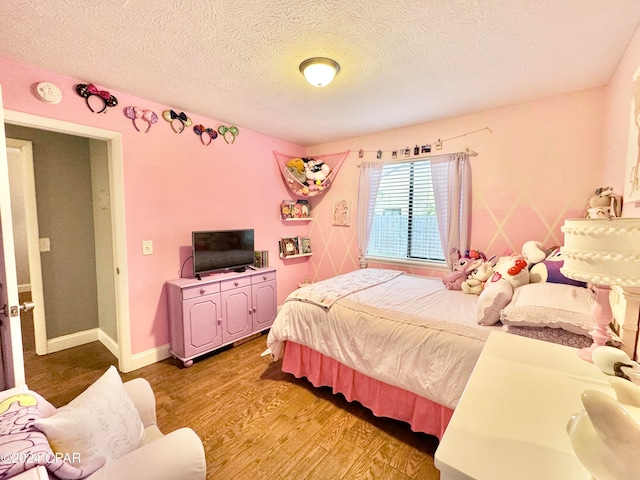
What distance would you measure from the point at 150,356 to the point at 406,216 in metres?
3.18

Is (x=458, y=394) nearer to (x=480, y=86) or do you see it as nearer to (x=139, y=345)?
(x=480, y=86)

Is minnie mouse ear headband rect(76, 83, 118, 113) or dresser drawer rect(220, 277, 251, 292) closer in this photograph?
minnie mouse ear headband rect(76, 83, 118, 113)

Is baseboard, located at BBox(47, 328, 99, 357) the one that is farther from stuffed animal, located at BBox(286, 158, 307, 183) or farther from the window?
the window

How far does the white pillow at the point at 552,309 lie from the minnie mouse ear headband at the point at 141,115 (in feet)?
10.6

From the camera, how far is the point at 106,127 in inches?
92.8

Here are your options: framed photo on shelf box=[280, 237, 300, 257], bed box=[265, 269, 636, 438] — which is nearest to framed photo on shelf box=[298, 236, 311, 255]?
framed photo on shelf box=[280, 237, 300, 257]

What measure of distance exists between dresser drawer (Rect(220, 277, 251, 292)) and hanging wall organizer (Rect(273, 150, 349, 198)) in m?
1.50

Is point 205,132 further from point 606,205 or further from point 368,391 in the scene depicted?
point 606,205

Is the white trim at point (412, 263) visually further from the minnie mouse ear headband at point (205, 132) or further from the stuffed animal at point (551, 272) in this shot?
the minnie mouse ear headband at point (205, 132)

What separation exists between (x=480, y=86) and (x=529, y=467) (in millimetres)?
2561

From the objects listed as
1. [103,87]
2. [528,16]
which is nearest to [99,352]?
[103,87]

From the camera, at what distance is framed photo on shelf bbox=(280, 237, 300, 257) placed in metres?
3.95

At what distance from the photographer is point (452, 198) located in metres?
2.98

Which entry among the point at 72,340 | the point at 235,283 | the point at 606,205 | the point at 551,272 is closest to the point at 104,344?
the point at 72,340
